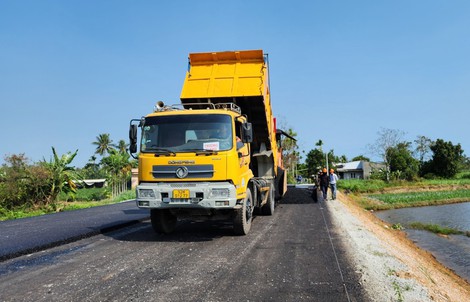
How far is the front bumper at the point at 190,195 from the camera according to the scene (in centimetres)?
717

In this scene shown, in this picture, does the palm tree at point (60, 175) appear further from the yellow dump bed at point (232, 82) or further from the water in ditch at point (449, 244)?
the water in ditch at point (449, 244)

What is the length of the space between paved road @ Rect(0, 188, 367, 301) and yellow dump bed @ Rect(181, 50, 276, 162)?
3.60 m

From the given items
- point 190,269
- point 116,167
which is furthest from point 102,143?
point 190,269

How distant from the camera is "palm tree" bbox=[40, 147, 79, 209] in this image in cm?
2219

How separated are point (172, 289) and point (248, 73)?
7003mm

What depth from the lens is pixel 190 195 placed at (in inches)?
285

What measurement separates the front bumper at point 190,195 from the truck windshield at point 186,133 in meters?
0.74

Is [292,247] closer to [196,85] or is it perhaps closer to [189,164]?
[189,164]

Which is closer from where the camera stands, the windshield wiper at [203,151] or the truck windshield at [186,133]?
the windshield wiper at [203,151]

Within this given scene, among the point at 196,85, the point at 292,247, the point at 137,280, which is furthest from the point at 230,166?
the point at 196,85

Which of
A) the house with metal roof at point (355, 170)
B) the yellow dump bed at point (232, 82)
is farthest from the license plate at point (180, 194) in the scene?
the house with metal roof at point (355, 170)

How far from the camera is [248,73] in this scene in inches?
403

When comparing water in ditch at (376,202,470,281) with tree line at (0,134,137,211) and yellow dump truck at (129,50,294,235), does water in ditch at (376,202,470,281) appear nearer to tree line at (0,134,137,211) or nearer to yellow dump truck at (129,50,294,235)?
yellow dump truck at (129,50,294,235)

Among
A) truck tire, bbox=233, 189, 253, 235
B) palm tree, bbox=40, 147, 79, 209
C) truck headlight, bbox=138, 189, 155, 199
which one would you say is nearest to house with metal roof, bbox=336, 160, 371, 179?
palm tree, bbox=40, 147, 79, 209
